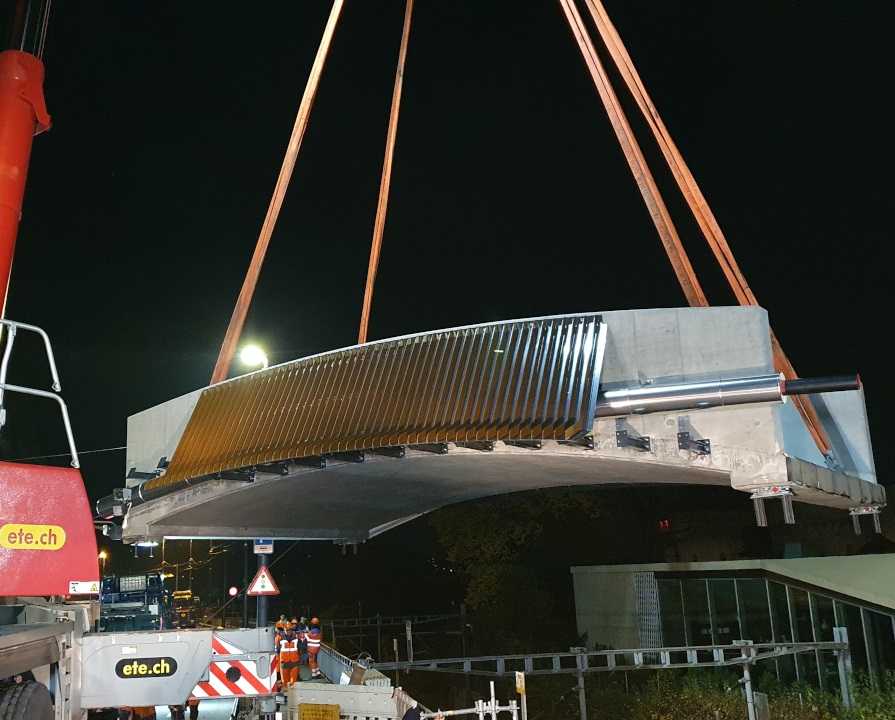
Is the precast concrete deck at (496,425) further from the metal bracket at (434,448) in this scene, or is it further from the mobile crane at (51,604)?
the mobile crane at (51,604)

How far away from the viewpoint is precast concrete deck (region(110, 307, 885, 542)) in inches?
440

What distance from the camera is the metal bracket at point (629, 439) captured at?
1142 centimetres

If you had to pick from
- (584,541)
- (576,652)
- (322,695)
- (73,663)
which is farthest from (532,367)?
(584,541)

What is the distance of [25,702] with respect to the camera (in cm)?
605

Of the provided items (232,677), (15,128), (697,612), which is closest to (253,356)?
(232,677)

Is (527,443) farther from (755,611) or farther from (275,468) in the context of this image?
(755,611)

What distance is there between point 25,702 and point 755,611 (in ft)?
62.3

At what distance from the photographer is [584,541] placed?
2908 cm

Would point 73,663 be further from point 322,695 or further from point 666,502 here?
point 666,502

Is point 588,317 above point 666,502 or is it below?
above

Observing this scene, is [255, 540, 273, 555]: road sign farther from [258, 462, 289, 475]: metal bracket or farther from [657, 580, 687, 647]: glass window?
[657, 580, 687, 647]: glass window

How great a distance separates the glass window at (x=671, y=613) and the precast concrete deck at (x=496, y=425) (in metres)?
8.48

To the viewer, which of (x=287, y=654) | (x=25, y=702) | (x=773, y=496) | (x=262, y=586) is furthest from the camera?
(x=262, y=586)

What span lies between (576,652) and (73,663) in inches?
519
